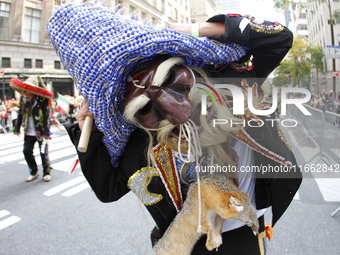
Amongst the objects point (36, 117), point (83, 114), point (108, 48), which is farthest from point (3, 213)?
point (108, 48)

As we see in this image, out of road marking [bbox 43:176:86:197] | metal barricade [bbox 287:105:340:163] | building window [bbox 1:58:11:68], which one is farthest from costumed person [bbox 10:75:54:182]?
building window [bbox 1:58:11:68]

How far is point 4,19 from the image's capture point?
1639 centimetres

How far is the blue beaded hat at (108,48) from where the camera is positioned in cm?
84

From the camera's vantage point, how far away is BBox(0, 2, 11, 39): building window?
15.6 meters

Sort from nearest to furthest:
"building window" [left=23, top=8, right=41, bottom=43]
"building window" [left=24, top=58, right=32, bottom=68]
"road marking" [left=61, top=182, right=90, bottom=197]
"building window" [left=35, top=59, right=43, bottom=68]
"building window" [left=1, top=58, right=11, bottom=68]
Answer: "road marking" [left=61, top=182, right=90, bottom=197], "building window" [left=23, top=8, right=41, bottom=43], "building window" [left=1, top=58, right=11, bottom=68], "building window" [left=24, top=58, right=32, bottom=68], "building window" [left=35, top=59, right=43, bottom=68]

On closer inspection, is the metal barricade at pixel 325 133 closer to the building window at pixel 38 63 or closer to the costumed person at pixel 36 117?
the costumed person at pixel 36 117

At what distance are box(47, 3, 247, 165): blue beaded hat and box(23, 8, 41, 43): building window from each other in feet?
61.1

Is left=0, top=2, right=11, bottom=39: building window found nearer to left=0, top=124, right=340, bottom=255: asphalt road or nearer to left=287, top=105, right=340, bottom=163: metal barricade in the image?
left=0, top=124, right=340, bottom=255: asphalt road

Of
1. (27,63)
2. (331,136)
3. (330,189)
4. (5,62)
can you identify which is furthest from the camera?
(27,63)

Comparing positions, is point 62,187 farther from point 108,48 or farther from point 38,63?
point 38,63

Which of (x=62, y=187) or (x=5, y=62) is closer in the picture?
(x=62, y=187)

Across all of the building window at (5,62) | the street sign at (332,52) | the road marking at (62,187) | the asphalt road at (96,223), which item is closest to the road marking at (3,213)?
the asphalt road at (96,223)

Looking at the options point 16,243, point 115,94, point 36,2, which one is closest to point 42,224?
point 16,243

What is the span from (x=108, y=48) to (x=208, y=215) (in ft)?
2.42
